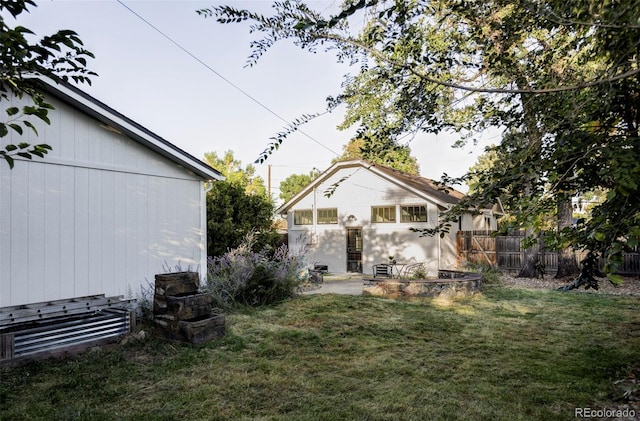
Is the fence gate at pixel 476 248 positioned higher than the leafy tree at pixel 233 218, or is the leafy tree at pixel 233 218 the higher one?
the leafy tree at pixel 233 218

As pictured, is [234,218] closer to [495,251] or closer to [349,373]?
[349,373]

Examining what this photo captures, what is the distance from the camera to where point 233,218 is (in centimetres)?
1203

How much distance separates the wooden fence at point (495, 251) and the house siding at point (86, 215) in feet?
36.4

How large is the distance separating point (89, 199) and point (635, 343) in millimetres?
8515

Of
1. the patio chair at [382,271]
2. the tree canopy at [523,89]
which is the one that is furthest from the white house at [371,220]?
the tree canopy at [523,89]

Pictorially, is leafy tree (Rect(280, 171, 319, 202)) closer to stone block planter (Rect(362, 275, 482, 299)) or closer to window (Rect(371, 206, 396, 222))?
window (Rect(371, 206, 396, 222))

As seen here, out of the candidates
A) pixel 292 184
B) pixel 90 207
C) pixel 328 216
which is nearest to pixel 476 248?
pixel 328 216

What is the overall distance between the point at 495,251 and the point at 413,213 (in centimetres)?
347

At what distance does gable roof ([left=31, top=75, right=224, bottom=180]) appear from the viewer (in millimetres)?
5769

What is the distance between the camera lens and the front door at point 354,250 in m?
16.9

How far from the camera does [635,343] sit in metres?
5.11
